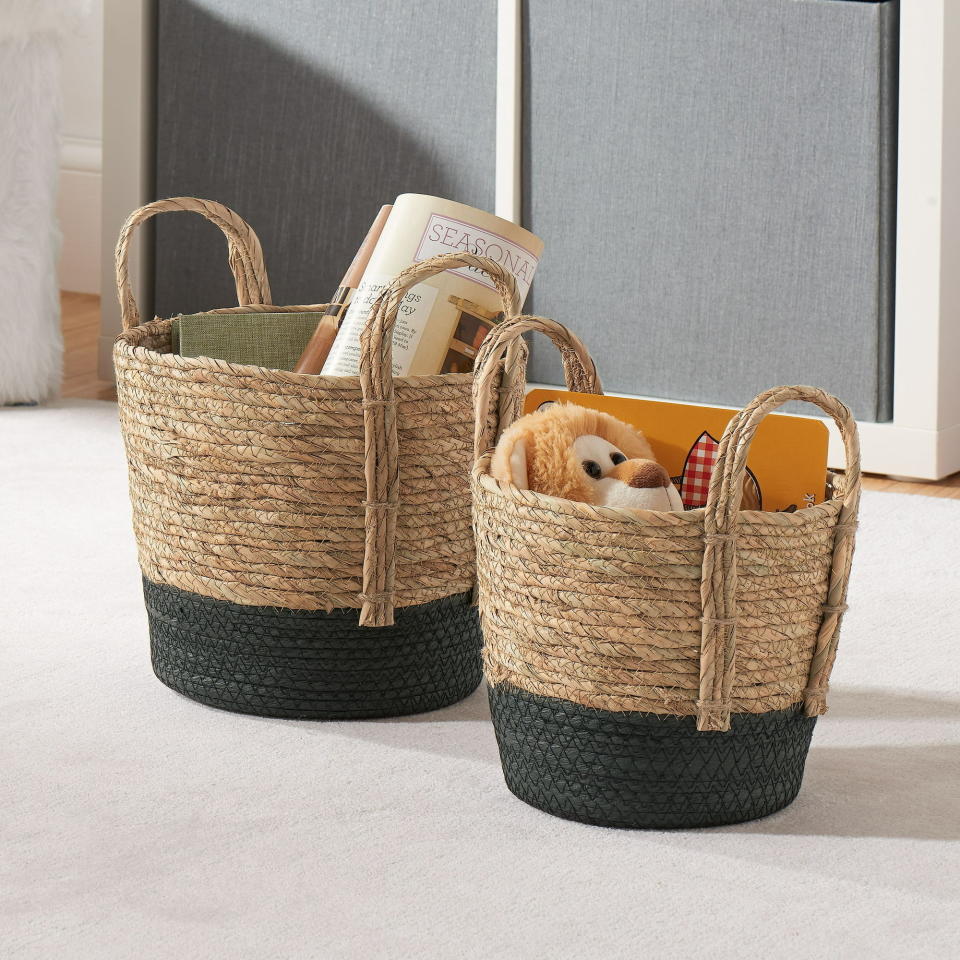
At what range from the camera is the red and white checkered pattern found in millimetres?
961

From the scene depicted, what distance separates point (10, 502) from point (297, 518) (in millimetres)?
784

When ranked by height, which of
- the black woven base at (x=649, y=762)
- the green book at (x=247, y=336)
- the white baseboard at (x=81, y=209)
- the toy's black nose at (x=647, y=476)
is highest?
the white baseboard at (x=81, y=209)

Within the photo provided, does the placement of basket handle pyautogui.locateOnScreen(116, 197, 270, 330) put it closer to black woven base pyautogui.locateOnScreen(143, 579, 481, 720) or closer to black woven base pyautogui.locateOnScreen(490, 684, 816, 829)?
black woven base pyautogui.locateOnScreen(143, 579, 481, 720)

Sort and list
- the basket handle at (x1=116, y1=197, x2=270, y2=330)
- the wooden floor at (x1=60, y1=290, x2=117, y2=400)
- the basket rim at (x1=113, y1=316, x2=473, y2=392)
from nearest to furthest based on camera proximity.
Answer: the basket rim at (x1=113, y1=316, x2=473, y2=392) → the basket handle at (x1=116, y1=197, x2=270, y2=330) → the wooden floor at (x1=60, y1=290, x2=117, y2=400)

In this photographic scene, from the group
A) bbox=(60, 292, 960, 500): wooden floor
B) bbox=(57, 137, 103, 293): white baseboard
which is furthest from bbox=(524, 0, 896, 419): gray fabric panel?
bbox=(57, 137, 103, 293): white baseboard

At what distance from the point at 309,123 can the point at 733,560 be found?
→ 1.49m

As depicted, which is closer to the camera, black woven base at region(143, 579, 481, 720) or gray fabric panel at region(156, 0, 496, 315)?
black woven base at region(143, 579, 481, 720)

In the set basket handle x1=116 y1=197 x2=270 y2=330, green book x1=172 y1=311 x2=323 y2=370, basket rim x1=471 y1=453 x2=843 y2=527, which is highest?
basket handle x1=116 y1=197 x2=270 y2=330

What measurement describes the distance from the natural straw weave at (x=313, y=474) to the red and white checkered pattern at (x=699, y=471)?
13 cm

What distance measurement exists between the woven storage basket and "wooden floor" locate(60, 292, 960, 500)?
2.99ft

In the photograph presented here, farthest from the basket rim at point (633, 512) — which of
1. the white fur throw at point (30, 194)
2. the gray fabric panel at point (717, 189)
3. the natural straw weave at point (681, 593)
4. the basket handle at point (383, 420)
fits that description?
the white fur throw at point (30, 194)

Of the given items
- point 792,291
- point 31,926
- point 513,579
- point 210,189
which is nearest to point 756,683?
point 513,579

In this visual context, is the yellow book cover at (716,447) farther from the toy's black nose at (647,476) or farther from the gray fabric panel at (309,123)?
the gray fabric panel at (309,123)

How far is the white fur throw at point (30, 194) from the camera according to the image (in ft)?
6.82
